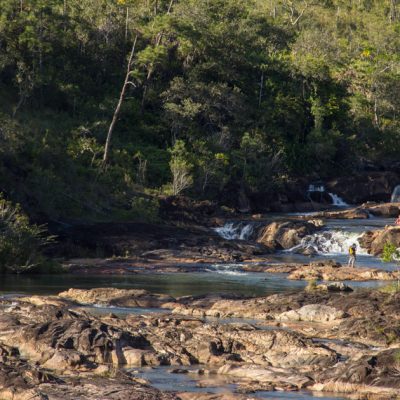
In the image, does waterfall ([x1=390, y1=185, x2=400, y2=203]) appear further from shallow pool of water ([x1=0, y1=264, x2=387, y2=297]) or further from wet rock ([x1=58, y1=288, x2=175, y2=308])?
wet rock ([x1=58, y1=288, x2=175, y2=308])

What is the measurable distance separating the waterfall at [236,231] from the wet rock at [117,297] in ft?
80.2

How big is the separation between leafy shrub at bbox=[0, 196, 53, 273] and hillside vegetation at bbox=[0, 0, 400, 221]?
14.1 metres

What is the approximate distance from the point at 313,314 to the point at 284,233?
27.4m

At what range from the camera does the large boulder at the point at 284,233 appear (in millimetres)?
56969

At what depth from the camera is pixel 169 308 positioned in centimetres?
3316

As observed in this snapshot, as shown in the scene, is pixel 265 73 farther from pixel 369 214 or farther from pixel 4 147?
pixel 4 147

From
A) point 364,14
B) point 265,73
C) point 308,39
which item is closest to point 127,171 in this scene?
point 265,73

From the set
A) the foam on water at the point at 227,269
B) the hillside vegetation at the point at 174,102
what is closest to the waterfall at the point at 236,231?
the hillside vegetation at the point at 174,102

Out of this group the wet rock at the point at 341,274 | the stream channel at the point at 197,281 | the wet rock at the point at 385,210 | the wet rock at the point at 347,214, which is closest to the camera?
the stream channel at the point at 197,281

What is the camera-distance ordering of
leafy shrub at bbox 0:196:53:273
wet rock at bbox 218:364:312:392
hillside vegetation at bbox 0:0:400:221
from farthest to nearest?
hillside vegetation at bbox 0:0:400:221 → leafy shrub at bbox 0:196:53:273 → wet rock at bbox 218:364:312:392

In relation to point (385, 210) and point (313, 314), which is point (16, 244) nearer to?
point (313, 314)

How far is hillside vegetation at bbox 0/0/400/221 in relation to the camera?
67.7m

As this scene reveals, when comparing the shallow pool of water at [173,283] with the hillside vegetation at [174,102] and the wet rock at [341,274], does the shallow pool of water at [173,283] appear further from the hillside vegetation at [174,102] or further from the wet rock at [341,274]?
the hillside vegetation at [174,102]

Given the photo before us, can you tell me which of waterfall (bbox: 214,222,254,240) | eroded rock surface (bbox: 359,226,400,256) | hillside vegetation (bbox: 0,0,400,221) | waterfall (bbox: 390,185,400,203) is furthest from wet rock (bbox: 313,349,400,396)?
waterfall (bbox: 390,185,400,203)
